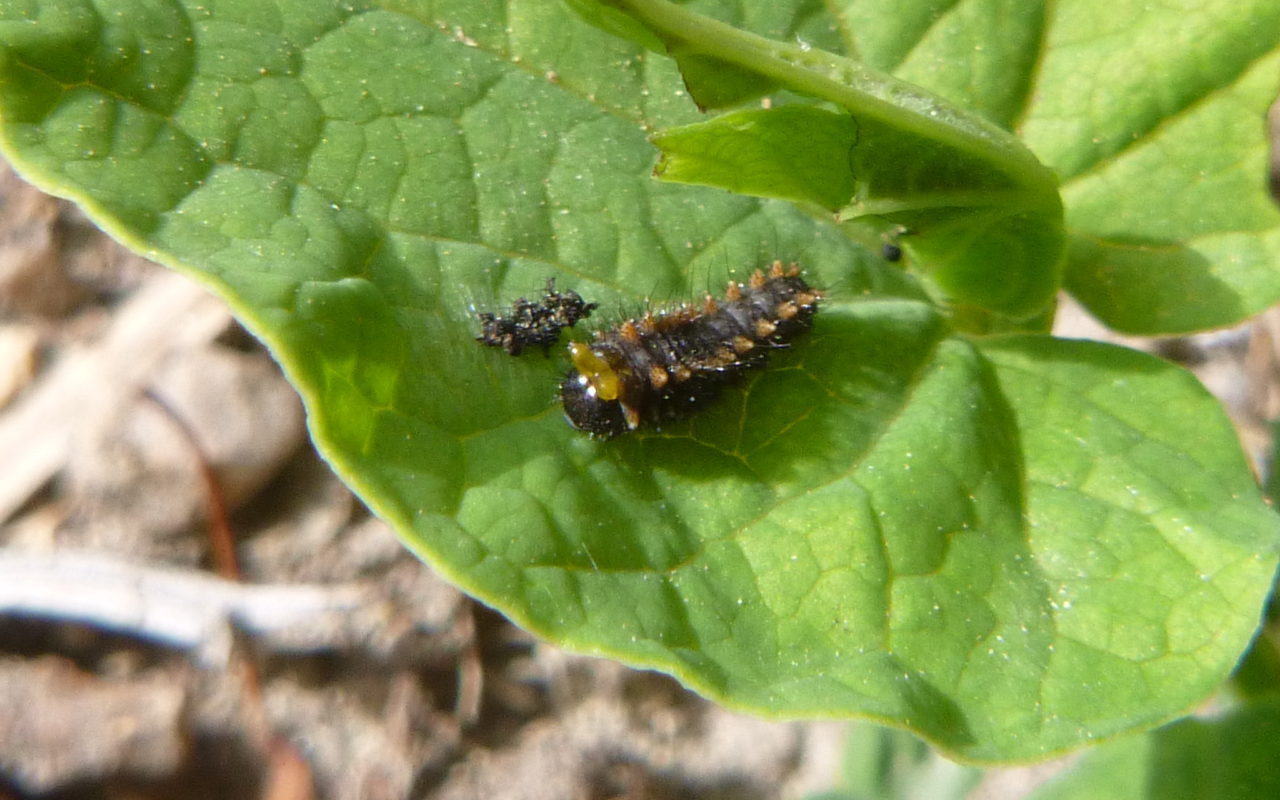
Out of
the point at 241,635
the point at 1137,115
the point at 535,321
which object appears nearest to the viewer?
the point at 535,321

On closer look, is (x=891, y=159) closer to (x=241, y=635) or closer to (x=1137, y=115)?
(x=1137, y=115)

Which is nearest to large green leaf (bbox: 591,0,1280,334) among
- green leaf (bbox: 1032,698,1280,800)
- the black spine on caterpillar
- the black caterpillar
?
the black spine on caterpillar

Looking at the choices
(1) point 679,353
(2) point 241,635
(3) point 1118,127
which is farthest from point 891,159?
(2) point 241,635

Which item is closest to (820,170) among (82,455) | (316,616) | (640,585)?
(640,585)

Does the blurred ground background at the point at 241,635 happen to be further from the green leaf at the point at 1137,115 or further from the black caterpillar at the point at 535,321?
the black caterpillar at the point at 535,321

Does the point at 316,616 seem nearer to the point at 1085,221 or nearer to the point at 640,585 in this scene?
the point at 640,585

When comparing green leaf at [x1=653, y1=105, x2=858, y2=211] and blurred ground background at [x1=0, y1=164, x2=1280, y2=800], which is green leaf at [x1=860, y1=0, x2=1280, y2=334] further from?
blurred ground background at [x1=0, y1=164, x2=1280, y2=800]

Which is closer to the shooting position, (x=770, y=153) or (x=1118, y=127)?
(x=770, y=153)
